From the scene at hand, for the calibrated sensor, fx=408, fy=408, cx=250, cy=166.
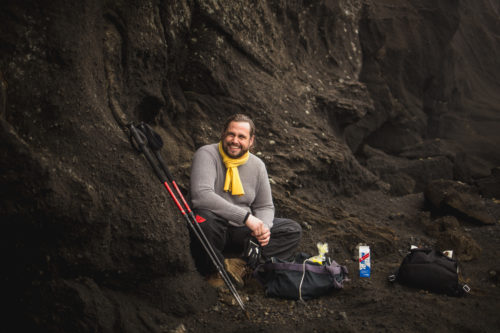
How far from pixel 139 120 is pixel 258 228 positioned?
217 cm

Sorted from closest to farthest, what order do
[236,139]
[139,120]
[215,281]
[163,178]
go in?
[163,178]
[215,281]
[236,139]
[139,120]

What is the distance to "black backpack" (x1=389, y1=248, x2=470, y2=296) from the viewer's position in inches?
161

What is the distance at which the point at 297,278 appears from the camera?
3990 millimetres

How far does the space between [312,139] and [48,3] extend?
5.46m

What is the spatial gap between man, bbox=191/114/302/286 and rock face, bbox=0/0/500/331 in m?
0.43

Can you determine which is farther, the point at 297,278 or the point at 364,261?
the point at 364,261

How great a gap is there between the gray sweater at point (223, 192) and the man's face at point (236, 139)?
0.16 meters

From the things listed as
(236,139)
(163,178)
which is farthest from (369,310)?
(163,178)

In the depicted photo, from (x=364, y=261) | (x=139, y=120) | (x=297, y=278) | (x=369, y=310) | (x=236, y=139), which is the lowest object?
(x=369, y=310)

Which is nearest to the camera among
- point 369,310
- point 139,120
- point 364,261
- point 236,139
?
point 369,310

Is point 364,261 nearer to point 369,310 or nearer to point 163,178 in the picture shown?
point 369,310

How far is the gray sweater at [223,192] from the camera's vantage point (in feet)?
13.3

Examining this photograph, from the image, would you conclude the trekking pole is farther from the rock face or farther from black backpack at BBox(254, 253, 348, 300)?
black backpack at BBox(254, 253, 348, 300)

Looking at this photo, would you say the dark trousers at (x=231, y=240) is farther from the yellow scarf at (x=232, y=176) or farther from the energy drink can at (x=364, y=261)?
the energy drink can at (x=364, y=261)
